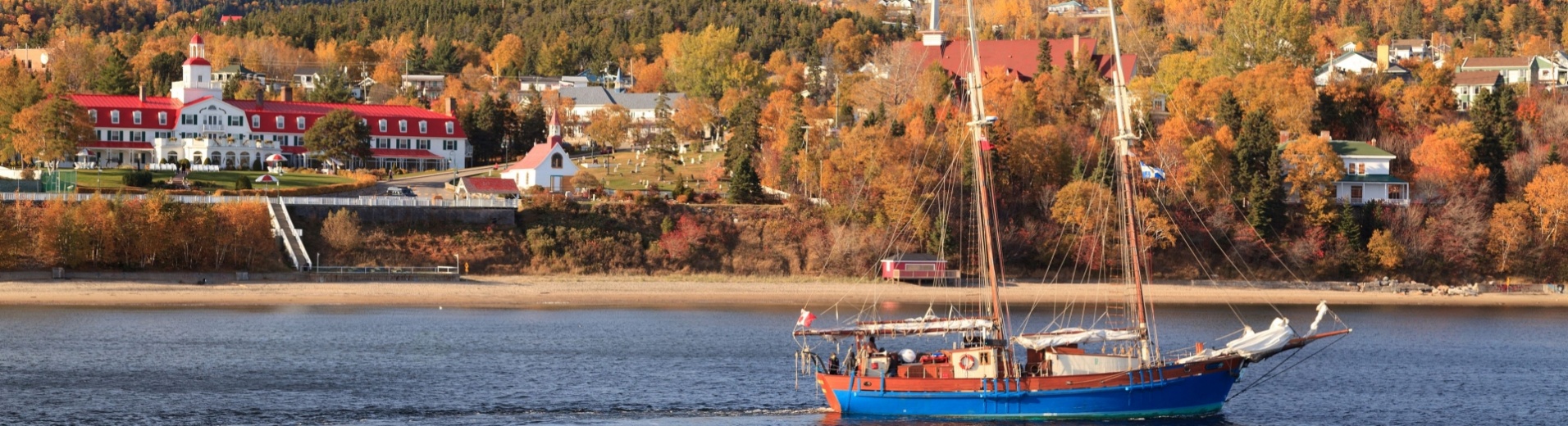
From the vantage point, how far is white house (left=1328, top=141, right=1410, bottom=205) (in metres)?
111

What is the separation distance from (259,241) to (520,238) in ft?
47.0

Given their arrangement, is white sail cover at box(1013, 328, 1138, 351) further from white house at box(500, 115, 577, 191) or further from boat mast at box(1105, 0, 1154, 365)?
white house at box(500, 115, 577, 191)

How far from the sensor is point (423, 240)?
3720 inches

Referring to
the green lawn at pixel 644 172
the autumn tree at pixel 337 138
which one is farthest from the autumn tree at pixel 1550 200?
the autumn tree at pixel 337 138

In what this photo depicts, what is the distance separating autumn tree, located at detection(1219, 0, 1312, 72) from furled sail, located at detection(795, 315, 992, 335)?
312 feet

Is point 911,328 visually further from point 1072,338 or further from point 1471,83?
point 1471,83

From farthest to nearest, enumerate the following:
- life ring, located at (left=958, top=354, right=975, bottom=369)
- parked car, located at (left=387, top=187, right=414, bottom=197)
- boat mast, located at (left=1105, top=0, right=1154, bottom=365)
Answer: parked car, located at (left=387, top=187, right=414, bottom=197)
boat mast, located at (left=1105, top=0, right=1154, bottom=365)
life ring, located at (left=958, top=354, right=975, bottom=369)

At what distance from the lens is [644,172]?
414 feet

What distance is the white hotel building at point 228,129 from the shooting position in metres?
122

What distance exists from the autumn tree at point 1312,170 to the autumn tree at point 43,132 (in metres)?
77.2

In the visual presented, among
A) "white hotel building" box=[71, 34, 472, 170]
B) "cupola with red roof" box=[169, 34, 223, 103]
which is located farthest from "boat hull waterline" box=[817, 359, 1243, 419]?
"cupola with red roof" box=[169, 34, 223, 103]

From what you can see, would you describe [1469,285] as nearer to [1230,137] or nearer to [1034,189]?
[1230,137]

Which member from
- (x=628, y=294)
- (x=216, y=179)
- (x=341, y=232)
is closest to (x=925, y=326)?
(x=628, y=294)

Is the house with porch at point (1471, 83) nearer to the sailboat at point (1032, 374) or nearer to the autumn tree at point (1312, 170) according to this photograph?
the autumn tree at point (1312, 170)
